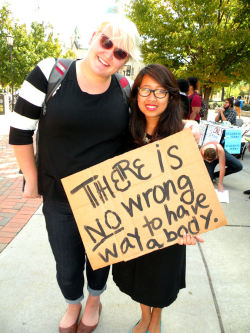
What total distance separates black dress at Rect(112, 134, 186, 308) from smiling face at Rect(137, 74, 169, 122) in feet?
0.49

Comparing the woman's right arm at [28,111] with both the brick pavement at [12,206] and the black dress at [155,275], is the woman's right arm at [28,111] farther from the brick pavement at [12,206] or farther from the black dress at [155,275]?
the brick pavement at [12,206]

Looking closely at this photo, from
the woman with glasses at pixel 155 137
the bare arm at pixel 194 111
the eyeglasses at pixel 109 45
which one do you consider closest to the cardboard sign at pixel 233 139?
the bare arm at pixel 194 111

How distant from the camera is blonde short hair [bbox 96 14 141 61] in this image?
1.35 metres

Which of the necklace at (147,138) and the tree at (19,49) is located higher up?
the tree at (19,49)

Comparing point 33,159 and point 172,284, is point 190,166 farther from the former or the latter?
point 33,159

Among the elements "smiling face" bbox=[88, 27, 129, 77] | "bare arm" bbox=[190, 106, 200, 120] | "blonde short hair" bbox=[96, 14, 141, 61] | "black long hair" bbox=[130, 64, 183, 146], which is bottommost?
"bare arm" bbox=[190, 106, 200, 120]

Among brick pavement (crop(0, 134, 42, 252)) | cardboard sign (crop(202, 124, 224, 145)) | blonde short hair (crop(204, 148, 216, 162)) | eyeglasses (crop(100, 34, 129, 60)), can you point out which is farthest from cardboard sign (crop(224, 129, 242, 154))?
eyeglasses (crop(100, 34, 129, 60))

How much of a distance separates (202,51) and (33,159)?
9.13m

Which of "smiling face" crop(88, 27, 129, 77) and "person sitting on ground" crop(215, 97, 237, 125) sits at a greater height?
"smiling face" crop(88, 27, 129, 77)

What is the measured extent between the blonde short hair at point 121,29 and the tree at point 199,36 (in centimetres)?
787

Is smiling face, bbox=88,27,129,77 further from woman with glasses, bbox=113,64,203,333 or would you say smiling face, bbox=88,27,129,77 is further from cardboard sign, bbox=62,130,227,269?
cardboard sign, bbox=62,130,227,269

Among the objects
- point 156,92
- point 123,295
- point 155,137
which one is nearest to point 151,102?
point 156,92

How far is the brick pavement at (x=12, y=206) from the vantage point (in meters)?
2.91

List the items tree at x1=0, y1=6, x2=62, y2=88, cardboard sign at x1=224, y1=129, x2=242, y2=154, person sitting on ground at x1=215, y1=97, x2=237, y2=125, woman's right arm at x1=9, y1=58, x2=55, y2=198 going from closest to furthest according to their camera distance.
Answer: woman's right arm at x1=9, y1=58, x2=55, y2=198, cardboard sign at x1=224, y1=129, x2=242, y2=154, person sitting on ground at x1=215, y1=97, x2=237, y2=125, tree at x1=0, y1=6, x2=62, y2=88
